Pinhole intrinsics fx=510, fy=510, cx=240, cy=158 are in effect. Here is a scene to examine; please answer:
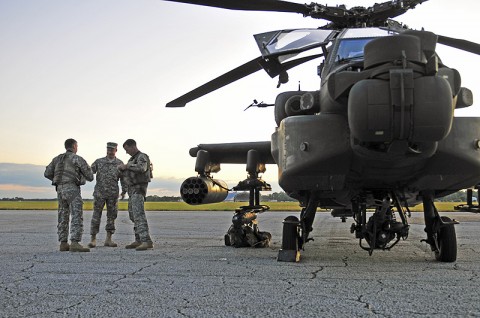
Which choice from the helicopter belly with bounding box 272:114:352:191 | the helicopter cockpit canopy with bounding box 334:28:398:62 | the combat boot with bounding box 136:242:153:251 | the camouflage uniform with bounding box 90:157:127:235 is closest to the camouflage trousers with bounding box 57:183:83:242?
the camouflage uniform with bounding box 90:157:127:235

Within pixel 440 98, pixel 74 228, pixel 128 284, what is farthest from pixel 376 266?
pixel 74 228

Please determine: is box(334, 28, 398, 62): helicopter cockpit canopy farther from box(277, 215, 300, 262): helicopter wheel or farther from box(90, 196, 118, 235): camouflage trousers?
box(90, 196, 118, 235): camouflage trousers

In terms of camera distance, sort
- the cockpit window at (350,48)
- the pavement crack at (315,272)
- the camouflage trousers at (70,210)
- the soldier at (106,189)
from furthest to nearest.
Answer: the soldier at (106,189) < the camouflage trousers at (70,210) < the cockpit window at (350,48) < the pavement crack at (315,272)

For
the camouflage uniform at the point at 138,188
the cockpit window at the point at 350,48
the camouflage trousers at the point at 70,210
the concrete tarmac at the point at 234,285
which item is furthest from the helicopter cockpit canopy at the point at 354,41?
the camouflage trousers at the point at 70,210

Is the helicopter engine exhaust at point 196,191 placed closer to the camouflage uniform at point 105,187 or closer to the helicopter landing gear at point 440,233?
the camouflage uniform at point 105,187

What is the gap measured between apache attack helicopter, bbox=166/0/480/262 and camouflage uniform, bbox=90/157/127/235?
2.29 meters

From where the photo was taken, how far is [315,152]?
5.40 m

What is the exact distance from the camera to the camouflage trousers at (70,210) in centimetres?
790

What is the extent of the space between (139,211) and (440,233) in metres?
4.46

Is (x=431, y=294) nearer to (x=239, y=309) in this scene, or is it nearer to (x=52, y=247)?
(x=239, y=309)

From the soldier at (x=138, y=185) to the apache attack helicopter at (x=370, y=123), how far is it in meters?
1.54

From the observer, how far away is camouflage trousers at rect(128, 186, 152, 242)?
26.5ft

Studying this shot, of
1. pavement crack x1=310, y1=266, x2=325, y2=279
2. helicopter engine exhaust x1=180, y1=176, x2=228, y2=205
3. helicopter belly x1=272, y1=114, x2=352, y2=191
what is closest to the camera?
pavement crack x1=310, y1=266, x2=325, y2=279

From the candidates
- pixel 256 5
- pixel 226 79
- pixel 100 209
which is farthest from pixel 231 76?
pixel 100 209
